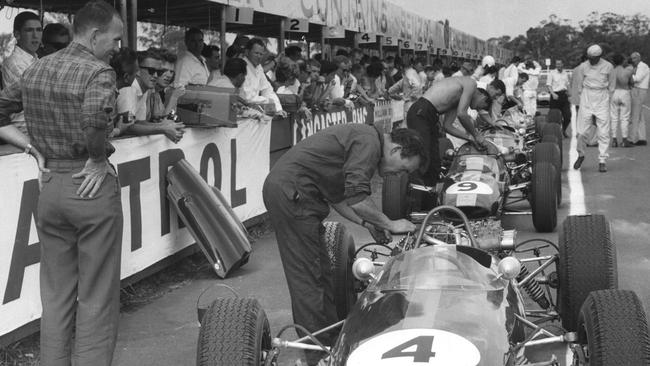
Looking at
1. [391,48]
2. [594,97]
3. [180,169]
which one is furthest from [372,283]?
[391,48]

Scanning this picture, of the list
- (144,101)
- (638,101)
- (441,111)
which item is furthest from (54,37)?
(638,101)

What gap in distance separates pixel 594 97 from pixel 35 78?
38.7 feet

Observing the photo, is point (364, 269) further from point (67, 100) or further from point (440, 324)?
point (67, 100)

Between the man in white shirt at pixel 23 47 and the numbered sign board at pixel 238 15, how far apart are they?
408 centimetres

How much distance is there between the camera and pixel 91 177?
418cm

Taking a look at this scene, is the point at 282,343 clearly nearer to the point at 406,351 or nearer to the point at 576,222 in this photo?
the point at 406,351

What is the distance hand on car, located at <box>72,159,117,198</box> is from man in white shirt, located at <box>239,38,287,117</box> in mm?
6249

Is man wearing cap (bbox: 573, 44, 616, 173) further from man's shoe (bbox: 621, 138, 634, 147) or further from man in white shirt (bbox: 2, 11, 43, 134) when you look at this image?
man in white shirt (bbox: 2, 11, 43, 134)

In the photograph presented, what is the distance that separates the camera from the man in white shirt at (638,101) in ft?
58.5

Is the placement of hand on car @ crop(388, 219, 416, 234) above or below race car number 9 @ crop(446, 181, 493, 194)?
above

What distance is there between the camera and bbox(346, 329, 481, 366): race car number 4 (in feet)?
10.9

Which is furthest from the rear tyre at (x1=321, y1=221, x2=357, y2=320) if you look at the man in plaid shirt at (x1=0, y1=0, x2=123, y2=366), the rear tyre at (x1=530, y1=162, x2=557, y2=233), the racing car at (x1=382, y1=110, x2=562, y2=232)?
the rear tyre at (x1=530, y1=162, x2=557, y2=233)

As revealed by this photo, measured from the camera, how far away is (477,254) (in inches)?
171

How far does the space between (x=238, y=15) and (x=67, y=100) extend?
279 inches
